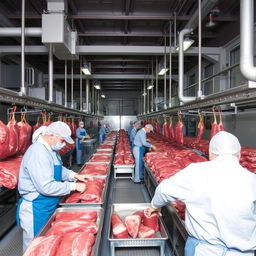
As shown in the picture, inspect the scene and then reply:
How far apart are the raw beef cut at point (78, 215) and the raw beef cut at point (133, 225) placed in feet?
1.27

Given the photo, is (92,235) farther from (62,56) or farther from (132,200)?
(62,56)

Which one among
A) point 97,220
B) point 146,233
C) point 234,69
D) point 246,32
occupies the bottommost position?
point 146,233

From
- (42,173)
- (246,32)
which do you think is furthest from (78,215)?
(246,32)

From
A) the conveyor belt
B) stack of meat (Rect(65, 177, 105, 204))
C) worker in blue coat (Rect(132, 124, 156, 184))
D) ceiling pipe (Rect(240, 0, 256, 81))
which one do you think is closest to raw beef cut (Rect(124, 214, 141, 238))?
stack of meat (Rect(65, 177, 105, 204))

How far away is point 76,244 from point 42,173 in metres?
0.89

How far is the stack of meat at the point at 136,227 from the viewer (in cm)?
276

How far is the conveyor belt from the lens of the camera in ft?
12.0

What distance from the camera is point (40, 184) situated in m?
2.67

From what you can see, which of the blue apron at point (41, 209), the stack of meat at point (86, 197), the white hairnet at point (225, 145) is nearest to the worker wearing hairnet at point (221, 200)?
the white hairnet at point (225, 145)

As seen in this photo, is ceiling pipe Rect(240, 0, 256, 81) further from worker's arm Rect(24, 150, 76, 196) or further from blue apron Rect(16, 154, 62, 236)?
blue apron Rect(16, 154, 62, 236)

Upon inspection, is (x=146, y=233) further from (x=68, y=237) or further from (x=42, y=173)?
(x=42, y=173)

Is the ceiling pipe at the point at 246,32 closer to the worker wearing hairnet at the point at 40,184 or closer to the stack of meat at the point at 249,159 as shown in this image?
the stack of meat at the point at 249,159

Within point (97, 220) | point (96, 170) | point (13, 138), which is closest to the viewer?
point (97, 220)

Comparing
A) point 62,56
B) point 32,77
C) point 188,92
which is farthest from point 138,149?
point 188,92
